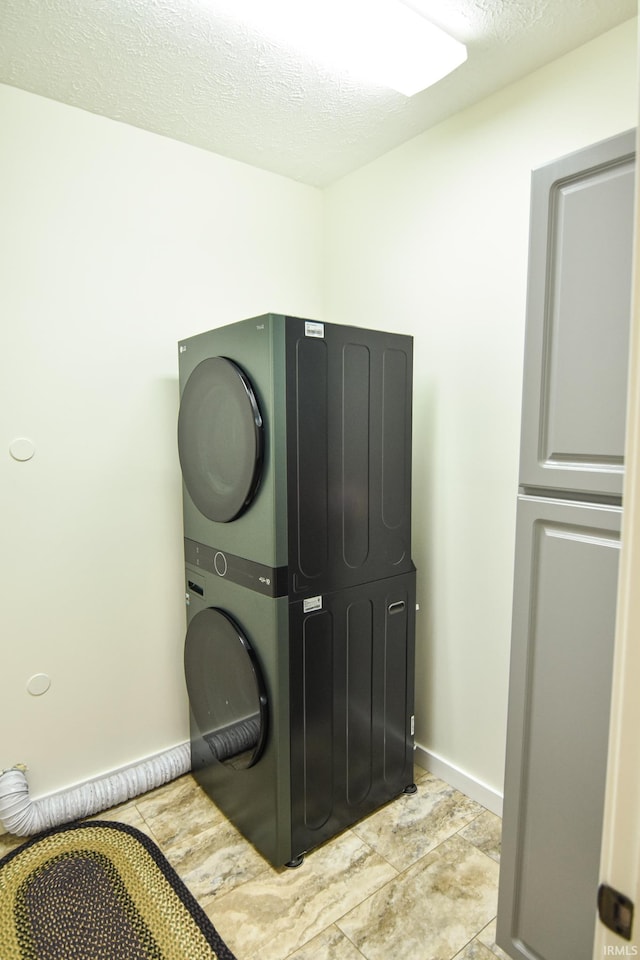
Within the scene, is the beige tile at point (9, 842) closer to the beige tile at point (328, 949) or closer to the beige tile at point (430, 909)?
the beige tile at point (328, 949)

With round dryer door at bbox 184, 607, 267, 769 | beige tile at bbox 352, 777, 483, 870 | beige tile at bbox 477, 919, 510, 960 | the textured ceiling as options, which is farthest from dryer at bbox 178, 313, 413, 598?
beige tile at bbox 477, 919, 510, 960

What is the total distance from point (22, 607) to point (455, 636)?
1.66m

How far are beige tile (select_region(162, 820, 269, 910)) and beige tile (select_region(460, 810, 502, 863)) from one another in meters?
0.74

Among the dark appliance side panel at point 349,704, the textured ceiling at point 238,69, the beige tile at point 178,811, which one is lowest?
the beige tile at point 178,811

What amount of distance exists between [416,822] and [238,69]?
2.67m

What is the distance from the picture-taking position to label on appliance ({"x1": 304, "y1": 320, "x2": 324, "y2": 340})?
5.57 feet

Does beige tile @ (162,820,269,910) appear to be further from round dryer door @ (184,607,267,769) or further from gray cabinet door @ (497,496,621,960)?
gray cabinet door @ (497,496,621,960)

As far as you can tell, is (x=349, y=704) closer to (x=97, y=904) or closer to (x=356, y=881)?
(x=356, y=881)

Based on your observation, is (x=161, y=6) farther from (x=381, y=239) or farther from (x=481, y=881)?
(x=481, y=881)

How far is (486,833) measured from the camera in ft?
6.52

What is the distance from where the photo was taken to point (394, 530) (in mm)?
2045

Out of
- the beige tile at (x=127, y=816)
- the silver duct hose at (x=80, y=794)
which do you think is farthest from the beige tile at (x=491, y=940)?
the silver duct hose at (x=80, y=794)

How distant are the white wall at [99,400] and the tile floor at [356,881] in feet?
1.34

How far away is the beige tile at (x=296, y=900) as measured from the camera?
62.2 inches
